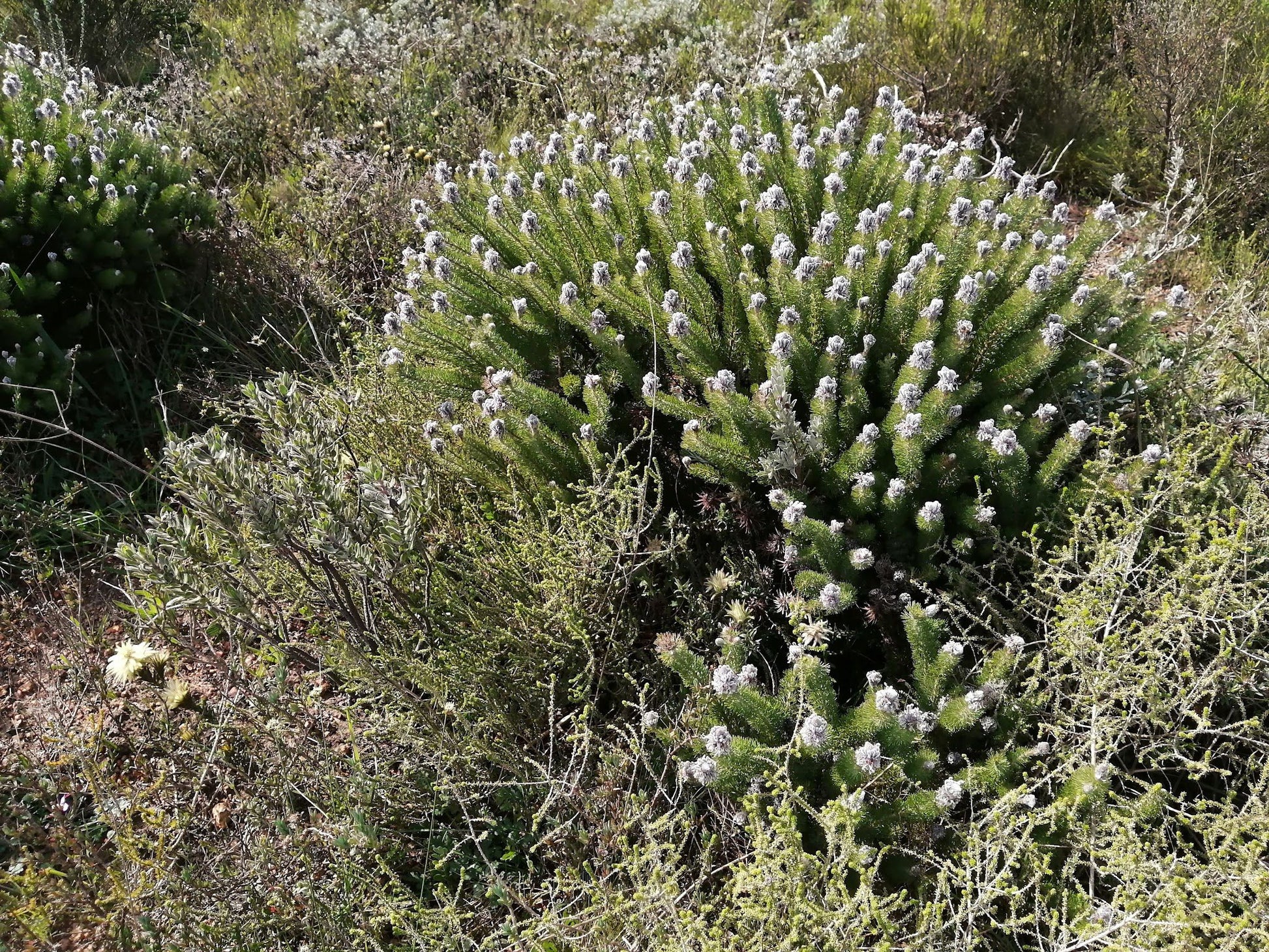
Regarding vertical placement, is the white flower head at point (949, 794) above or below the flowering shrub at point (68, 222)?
above

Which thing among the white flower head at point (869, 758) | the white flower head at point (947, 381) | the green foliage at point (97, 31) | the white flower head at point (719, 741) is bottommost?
the green foliage at point (97, 31)

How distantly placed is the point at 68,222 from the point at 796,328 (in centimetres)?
320

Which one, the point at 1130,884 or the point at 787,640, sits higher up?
the point at 1130,884

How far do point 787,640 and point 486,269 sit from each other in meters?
1.71

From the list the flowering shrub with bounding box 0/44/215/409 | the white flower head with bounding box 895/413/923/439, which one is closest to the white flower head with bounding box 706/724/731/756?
the white flower head with bounding box 895/413/923/439

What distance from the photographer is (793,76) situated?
4.77m

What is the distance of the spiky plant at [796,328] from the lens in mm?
2500

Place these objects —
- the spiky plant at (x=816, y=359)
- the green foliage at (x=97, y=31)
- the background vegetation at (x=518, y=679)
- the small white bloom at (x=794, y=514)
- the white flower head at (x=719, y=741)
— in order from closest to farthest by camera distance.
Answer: the background vegetation at (x=518, y=679)
the white flower head at (x=719, y=741)
the spiky plant at (x=816, y=359)
the small white bloom at (x=794, y=514)
the green foliage at (x=97, y=31)

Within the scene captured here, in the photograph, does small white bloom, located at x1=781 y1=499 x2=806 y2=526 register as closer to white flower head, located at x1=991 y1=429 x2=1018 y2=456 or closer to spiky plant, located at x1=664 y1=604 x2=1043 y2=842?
spiky plant, located at x1=664 y1=604 x2=1043 y2=842

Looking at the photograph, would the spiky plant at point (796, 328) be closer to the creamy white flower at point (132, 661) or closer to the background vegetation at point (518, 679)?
the background vegetation at point (518, 679)

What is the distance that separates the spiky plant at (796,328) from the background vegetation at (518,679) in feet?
0.55

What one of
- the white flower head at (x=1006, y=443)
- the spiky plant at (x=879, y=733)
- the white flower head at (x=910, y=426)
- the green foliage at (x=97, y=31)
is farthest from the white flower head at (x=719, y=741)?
the green foliage at (x=97, y=31)

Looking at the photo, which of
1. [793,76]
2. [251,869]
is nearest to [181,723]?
[251,869]

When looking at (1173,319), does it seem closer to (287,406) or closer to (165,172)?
(287,406)
